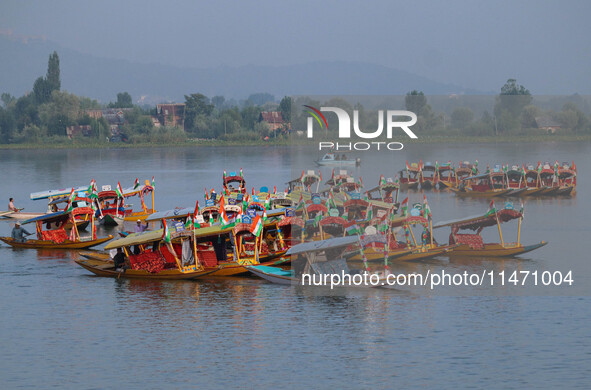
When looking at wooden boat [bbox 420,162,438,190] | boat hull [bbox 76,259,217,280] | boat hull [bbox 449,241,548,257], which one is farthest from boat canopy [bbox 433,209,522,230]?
wooden boat [bbox 420,162,438,190]

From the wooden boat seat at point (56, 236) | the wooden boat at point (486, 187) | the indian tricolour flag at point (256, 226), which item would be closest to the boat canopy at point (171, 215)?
the wooden boat seat at point (56, 236)

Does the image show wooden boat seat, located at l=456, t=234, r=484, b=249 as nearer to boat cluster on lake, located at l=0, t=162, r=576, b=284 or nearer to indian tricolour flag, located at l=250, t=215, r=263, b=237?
boat cluster on lake, located at l=0, t=162, r=576, b=284

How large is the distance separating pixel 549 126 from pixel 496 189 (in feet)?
34.5

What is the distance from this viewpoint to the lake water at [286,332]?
33.4 m

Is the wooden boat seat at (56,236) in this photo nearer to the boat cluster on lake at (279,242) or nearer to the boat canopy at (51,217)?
the boat cluster on lake at (279,242)

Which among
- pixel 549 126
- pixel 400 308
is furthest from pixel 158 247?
pixel 549 126

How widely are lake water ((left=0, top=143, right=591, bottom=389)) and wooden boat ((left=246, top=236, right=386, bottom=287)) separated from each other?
Result: 77 centimetres

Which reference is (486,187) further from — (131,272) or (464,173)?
(131,272)

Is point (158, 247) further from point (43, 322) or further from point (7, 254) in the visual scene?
point (7, 254)

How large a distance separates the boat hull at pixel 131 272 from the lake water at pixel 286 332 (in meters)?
0.48

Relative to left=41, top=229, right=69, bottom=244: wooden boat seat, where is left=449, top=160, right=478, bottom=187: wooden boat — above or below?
above

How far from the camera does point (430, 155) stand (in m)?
114

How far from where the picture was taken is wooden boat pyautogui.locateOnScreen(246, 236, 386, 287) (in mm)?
41156

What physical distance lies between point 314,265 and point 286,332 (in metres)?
5.23
